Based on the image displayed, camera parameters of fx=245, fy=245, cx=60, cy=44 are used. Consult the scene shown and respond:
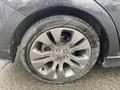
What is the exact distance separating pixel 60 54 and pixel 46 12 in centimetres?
42

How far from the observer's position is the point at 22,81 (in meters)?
2.59

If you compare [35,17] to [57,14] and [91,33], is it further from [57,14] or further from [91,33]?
[91,33]

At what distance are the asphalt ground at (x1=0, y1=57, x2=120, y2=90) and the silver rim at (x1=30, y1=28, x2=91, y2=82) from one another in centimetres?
10

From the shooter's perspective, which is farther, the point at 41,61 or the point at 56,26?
the point at 41,61

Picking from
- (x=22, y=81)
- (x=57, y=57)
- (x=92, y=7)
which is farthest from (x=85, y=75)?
(x=92, y=7)

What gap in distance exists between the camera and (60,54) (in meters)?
2.32

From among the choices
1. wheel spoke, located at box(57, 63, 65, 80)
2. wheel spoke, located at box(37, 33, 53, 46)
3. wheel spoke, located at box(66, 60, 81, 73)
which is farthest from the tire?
wheel spoke, located at box(57, 63, 65, 80)

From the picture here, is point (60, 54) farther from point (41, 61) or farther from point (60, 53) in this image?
point (41, 61)

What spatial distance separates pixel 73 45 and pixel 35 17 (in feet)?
1.45

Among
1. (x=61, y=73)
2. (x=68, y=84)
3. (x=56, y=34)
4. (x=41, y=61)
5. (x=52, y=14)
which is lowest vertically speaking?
(x=68, y=84)

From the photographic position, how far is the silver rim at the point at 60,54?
2234mm

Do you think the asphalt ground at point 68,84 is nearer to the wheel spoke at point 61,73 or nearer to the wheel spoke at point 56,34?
the wheel spoke at point 61,73

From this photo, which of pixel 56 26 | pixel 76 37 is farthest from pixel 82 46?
pixel 56 26

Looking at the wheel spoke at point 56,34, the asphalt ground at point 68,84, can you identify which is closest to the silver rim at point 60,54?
the wheel spoke at point 56,34
